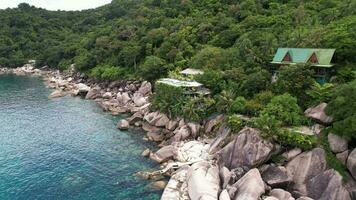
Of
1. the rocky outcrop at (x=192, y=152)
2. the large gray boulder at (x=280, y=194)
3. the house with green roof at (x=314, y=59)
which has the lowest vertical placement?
the rocky outcrop at (x=192, y=152)

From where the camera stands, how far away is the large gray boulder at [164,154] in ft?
121

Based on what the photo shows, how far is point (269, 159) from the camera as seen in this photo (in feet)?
103

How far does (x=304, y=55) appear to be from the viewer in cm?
4103

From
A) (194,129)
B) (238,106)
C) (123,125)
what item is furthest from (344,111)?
(123,125)

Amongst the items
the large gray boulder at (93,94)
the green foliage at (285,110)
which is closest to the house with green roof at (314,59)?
the green foliage at (285,110)

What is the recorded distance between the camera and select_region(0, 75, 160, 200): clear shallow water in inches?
1252

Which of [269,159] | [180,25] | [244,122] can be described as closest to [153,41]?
[180,25]

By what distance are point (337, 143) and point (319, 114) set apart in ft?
13.5

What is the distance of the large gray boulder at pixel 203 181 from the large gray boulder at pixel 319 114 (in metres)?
11.1

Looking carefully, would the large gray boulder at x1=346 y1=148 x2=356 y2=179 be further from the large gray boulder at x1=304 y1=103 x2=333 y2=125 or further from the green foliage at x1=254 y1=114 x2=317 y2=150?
the large gray boulder at x1=304 y1=103 x2=333 y2=125

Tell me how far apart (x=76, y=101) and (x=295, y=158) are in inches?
1941

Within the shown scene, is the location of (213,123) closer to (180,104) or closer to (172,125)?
(180,104)

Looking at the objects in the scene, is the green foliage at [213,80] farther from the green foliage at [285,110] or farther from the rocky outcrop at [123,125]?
the rocky outcrop at [123,125]

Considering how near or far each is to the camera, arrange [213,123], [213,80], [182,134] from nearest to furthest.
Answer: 1. [182,134]
2. [213,123]
3. [213,80]
